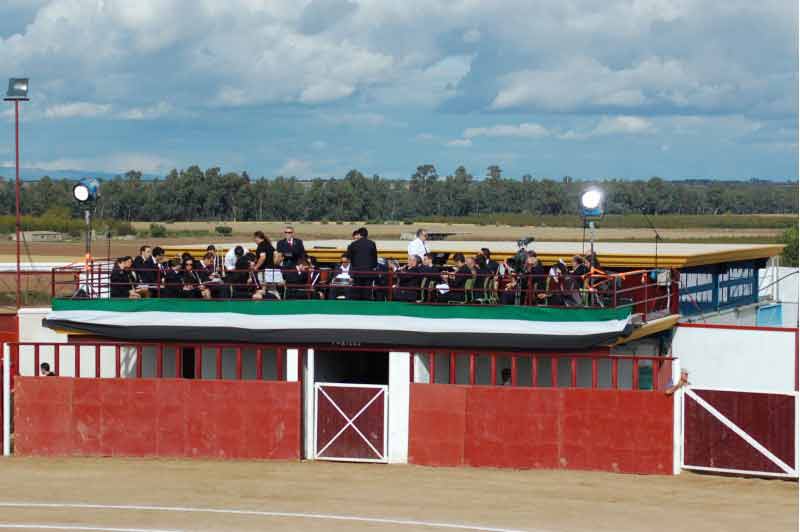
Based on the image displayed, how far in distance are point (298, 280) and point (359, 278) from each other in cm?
122

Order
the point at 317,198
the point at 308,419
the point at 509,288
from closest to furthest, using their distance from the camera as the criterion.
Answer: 1. the point at 308,419
2. the point at 509,288
3. the point at 317,198

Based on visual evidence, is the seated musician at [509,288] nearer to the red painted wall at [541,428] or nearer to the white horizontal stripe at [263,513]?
the red painted wall at [541,428]

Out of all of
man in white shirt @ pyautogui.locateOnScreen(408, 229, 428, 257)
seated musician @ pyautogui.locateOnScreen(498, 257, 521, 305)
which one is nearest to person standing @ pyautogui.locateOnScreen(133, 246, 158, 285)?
man in white shirt @ pyautogui.locateOnScreen(408, 229, 428, 257)

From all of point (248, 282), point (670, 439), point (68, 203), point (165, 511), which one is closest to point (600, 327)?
point (670, 439)

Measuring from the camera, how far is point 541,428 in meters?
24.4

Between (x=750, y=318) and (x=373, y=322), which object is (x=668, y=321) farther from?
(x=750, y=318)

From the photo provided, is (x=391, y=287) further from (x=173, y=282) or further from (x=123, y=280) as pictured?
(x=123, y=280)

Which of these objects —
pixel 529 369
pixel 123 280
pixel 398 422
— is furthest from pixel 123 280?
pixel 529 369

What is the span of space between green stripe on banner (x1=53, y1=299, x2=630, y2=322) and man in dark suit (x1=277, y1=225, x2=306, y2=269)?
3.03 ft

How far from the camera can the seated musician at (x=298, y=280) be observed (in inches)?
1040

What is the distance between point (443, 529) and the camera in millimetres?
19172

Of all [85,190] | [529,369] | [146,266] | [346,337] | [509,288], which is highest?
[85,190]

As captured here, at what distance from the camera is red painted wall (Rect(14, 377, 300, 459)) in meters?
25.4

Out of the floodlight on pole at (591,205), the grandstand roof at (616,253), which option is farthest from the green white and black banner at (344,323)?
the grandstand roof at (616,253)
